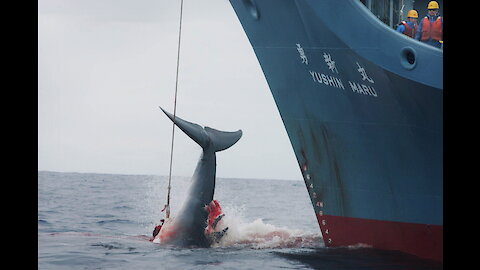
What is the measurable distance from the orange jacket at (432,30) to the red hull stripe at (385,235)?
3745mm

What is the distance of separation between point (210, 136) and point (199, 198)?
141 cm

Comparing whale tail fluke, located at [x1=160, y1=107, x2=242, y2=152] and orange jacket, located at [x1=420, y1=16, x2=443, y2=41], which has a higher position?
orange jacket, located at [x1=420, y1=16, x2=443, y2=41]

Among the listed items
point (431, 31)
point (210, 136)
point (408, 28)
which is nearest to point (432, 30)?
point (431, 31)

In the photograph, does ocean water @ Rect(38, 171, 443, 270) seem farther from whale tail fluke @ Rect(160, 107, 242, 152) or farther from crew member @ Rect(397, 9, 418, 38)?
crew member @ Rect(397, 9, 418, 38)

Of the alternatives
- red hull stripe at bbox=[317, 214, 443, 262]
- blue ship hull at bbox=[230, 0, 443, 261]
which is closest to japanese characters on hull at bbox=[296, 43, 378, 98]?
blue ship hull at bbox=[230, 0, 443, 261]

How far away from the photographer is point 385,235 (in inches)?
630

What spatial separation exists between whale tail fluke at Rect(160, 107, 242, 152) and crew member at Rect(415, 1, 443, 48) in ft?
15.9

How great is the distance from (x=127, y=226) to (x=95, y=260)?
4.09m

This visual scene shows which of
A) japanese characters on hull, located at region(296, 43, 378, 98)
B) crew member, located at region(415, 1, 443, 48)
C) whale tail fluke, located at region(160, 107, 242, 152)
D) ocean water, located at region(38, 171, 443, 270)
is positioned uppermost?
crew member, located at region(415, 1, 443, 48)

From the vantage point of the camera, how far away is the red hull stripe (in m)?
15.1

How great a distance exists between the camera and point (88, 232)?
61.4ft

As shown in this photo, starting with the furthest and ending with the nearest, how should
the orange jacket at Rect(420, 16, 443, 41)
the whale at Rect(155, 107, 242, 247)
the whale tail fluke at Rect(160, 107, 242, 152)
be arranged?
the whale tail fluke at Rect(160, 107, 242, 152), the whale at Rect(155, 107, 242, 247), the orange jacket at Rect(420, 16, 443, 41)

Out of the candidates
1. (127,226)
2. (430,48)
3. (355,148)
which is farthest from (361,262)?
(127,226)
